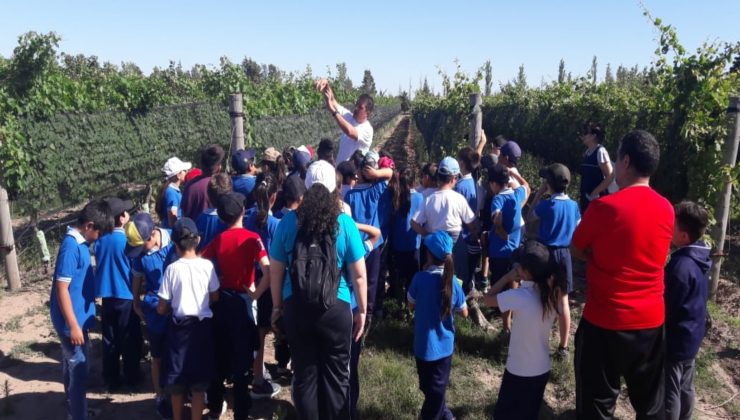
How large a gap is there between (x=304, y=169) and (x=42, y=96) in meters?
4.60

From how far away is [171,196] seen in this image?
495 centimetres

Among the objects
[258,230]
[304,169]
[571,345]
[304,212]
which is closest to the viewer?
[304,212]

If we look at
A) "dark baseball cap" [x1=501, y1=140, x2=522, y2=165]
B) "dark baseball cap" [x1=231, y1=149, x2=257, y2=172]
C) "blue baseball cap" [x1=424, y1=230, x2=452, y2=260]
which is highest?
"dark baseball cap" [x1=501, y1=140, x2=522, y2=165]

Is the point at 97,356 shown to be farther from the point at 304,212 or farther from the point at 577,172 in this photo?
the point at 577,172

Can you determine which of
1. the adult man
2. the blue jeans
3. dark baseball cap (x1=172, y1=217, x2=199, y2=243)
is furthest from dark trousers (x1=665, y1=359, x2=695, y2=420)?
the blue jeans

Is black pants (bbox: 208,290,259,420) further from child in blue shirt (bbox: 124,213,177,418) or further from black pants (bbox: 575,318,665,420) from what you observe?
black pants (bbox: 575,318,665,420)

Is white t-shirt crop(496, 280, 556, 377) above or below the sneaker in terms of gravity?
above

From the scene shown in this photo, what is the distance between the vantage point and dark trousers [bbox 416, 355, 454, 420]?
334cm

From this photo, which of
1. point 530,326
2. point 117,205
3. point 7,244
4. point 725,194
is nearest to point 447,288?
point 530,326

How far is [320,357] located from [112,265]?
6.38 feet

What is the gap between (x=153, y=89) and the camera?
402 inches

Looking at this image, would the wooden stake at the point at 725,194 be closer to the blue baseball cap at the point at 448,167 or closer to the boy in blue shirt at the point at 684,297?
the boy in blue shirt at the point at 684,297

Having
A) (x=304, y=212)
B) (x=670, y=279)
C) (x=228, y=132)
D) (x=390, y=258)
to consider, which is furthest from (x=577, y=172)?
(x=304, y=212)

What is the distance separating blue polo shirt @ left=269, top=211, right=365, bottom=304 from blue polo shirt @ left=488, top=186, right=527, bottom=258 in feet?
6.43
